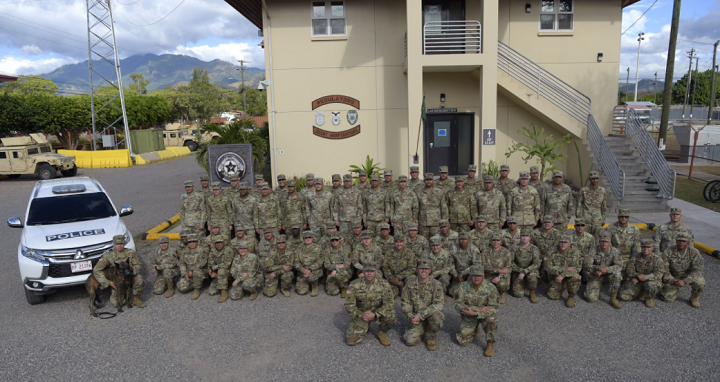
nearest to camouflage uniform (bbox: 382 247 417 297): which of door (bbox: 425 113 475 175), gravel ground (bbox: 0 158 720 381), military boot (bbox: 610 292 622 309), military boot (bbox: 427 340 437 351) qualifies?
gravel ground (bbox: 0 158 720 381)

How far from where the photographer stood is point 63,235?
25.5 feet

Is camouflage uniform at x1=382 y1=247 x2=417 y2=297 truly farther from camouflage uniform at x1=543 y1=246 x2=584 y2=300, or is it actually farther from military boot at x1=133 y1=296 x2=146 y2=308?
military boot at x1=133 y1=296 x2=146 y2=308

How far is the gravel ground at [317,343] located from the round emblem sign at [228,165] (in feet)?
15.5

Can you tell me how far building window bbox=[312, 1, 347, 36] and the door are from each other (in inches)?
164

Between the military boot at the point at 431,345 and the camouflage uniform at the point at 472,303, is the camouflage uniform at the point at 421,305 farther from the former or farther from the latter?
the camouflage uniform at the point at 472,303

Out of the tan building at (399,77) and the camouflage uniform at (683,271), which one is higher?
the tan building at (399,77)

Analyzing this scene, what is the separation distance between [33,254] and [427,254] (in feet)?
21.0

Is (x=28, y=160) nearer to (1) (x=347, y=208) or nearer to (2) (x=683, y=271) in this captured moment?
(1) (x=347, y=208)

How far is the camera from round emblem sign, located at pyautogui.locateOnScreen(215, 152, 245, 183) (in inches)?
482

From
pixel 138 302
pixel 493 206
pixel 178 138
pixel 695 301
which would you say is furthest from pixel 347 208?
pixel 178 138

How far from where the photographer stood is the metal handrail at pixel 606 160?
41.0 feet

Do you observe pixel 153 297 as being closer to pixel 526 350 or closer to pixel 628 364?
pixel 526 350

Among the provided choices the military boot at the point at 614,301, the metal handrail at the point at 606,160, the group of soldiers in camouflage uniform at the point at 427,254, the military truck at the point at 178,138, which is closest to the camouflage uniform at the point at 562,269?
the group of soldiers in camouflage uniform at the point at 427,254

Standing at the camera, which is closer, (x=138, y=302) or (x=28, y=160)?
(x=138, y=302)
